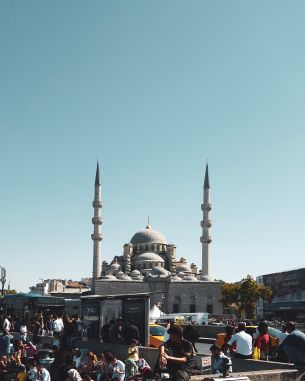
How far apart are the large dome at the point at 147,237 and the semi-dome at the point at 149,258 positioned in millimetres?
3673

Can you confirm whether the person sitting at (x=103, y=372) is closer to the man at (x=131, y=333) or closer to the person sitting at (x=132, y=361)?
the person sitting at (x=132, y=361)

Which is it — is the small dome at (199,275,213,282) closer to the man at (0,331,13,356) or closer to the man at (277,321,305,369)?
the man at (0,331,13,356)

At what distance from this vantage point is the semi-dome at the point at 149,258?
85.1 meters

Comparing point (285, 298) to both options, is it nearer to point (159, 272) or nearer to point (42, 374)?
point (159, 272)

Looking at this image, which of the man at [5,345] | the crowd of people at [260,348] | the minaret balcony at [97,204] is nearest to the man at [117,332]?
the man at [5,345]

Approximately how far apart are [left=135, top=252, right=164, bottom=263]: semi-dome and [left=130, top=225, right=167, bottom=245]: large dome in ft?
12.1

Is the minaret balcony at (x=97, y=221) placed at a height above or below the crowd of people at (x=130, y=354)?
above

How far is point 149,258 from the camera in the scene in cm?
8550

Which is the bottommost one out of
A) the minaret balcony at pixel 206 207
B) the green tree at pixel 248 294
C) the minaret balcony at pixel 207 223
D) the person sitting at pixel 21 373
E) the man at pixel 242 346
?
the person sitting at pixel 21 373

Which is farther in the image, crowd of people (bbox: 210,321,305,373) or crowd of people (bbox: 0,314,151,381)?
crowd of people (bbox: 0,314,151,381)

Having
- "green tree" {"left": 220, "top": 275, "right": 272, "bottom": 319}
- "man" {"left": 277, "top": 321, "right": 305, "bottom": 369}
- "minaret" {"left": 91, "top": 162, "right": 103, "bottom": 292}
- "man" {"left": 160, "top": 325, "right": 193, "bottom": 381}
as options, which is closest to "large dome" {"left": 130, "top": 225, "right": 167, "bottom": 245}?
"minaret" {"left": 91, "top": 162, "right": 103, "bottom": 292}

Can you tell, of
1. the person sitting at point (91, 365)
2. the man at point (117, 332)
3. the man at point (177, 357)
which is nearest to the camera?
the man at point (177, 357)

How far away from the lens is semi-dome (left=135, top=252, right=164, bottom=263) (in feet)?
279

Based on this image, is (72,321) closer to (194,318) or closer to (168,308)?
(194,318)
